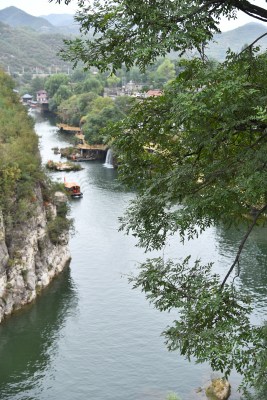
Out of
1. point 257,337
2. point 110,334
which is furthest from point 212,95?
point 110,334

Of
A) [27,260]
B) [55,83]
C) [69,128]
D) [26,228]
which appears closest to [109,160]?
[69,128]

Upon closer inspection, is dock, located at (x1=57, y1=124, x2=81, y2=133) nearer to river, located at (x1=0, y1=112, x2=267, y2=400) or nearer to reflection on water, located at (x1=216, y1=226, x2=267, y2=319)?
river, located at (x1=0, y1=112, x2=267, y2=400)

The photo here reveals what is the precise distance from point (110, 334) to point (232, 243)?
20.8 m

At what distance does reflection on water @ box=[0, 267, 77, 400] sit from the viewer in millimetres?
34031

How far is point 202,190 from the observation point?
14.2m

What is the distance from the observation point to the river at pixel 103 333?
3319 cm

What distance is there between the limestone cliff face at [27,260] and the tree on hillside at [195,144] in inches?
1159

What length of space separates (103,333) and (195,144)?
27249 millimetres

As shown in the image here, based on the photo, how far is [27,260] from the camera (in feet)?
149

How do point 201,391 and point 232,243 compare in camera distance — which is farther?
point 232,243

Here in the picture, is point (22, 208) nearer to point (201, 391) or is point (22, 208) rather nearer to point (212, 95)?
point (201, 391)

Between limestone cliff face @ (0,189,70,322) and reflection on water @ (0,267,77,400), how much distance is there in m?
0.90

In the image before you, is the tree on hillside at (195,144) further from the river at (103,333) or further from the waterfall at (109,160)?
the waterfall at (109,160)

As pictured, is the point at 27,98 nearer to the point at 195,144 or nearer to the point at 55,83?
the point at 55,83
